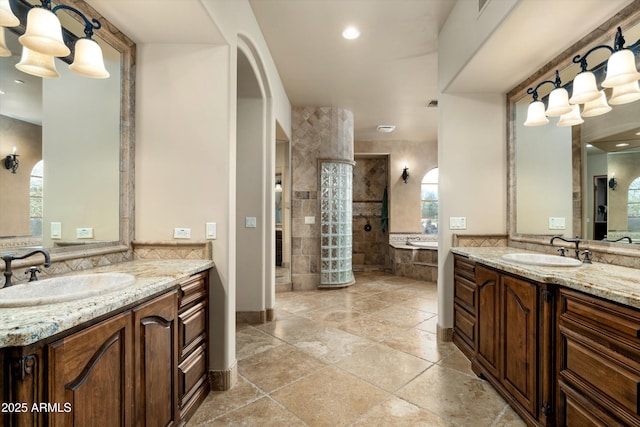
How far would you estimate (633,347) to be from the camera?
116cm

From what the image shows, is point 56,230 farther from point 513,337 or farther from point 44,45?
point 513,337

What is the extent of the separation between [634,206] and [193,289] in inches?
106

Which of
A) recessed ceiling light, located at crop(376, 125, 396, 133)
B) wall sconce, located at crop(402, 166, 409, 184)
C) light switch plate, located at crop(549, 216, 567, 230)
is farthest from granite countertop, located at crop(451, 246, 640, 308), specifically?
wall sconce, located at crop(402, 166, 409, 184)

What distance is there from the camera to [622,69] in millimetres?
1648

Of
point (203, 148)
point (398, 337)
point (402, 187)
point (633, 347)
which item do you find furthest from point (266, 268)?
point (402, 187)

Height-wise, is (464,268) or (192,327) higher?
(464,268)

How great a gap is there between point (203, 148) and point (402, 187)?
5731 mm

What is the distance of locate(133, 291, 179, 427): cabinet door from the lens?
137cm

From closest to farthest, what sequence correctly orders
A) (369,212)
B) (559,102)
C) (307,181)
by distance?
(559,102) < (307,181) < (369,212)

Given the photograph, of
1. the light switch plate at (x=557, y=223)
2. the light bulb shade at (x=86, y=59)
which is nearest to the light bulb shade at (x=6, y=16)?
the light bulb shade at (x=86, y=59)

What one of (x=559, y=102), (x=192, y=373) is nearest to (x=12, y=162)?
(x=192, y=373)

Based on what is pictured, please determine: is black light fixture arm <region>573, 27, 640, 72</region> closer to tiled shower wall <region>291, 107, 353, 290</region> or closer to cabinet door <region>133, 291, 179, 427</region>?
cabinet door <region>133, 291, 179, 427</region>

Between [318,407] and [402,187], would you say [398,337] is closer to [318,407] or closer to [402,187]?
[318,407]

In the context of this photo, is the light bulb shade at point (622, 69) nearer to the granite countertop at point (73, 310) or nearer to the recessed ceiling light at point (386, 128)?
the granite countertop at point (73, 310)
